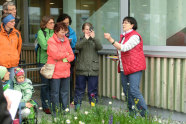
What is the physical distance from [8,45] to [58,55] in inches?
30.1

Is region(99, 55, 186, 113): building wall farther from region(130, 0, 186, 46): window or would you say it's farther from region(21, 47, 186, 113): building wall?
region(130, 0, 186, 46): window

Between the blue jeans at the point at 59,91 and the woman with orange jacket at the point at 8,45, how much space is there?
27.1 inches

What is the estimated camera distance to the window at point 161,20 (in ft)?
17.2

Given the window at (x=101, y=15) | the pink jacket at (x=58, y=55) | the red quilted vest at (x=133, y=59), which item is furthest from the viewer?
the window at (x=101, y=15)

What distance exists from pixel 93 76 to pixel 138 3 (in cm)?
162

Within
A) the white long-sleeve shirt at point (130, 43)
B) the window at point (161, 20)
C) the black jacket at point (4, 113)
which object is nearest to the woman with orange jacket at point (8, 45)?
the white long-sleeve shirt at point (130, 43)

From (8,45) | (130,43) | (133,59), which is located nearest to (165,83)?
(133,59)

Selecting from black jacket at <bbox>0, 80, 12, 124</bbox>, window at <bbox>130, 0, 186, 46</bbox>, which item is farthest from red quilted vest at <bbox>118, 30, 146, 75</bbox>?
black jacket at <bbox>0, 80, 12, 124</bbox>

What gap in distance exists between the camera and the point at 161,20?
5.54m

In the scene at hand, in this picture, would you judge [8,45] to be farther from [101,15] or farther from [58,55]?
[101,15]

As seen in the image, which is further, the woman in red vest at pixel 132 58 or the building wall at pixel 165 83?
the building wall at pixel 165 83

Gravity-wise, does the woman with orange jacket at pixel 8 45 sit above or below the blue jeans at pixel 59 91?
above

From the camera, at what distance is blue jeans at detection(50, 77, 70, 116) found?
16.5 feet

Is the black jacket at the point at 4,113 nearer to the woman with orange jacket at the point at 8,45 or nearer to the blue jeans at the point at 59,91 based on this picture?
the woman with orange jacket at the point at 8,45
